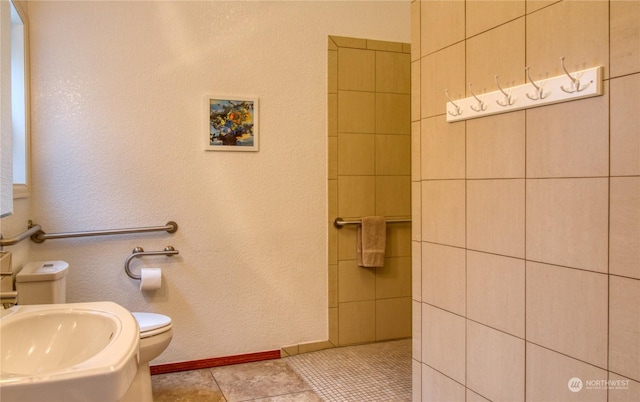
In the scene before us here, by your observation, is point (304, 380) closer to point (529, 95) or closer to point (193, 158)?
point (193, 158)

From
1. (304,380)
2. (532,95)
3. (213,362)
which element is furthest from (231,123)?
(532,95)

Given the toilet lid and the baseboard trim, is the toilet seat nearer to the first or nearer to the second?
the toilet lid

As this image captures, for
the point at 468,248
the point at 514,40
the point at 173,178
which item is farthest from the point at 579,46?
the point at 173,178

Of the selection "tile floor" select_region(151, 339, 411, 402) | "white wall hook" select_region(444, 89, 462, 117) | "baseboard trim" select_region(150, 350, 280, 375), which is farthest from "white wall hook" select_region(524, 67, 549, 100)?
"baseboard trim" select_region(150, 350, 280, 375)

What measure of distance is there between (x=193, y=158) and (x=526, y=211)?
187 cm

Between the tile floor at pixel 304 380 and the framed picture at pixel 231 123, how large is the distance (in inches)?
52.0

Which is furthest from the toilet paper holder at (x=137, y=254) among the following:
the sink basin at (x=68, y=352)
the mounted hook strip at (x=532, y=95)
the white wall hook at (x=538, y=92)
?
the white wall hook at (x=538, y=92)

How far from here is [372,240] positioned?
3068mm

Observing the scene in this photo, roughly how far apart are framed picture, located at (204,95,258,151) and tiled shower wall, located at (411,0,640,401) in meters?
1.15

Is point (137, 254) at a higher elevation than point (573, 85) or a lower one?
lower

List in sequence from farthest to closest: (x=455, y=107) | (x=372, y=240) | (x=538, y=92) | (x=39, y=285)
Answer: (x=372, y=240)
(x=39, y=285)
(x=455, y=107)
(x=538, y=92)

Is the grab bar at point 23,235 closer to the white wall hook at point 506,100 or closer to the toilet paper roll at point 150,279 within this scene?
the toilet paper roll at point 150,279

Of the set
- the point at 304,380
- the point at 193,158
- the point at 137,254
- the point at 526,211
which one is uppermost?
the point at 193,158

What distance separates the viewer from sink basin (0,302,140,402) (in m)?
0.76
